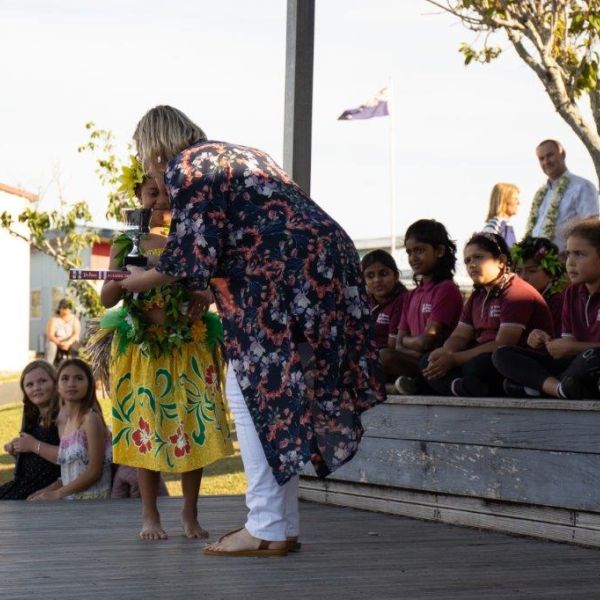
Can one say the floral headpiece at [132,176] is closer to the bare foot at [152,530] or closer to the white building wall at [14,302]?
the bare foot at [152,530]

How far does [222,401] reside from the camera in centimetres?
507

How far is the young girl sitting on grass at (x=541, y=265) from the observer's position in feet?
Result: 22.0

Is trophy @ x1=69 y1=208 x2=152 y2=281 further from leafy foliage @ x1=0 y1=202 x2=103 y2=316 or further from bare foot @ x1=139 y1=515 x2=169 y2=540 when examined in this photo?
leafy foliage @ x1=0 y1=202 x2=103 y2=316

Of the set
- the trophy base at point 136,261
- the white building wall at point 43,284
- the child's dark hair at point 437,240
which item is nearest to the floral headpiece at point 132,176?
the trophy base at point 136,261

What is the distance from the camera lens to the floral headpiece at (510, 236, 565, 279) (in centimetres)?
671

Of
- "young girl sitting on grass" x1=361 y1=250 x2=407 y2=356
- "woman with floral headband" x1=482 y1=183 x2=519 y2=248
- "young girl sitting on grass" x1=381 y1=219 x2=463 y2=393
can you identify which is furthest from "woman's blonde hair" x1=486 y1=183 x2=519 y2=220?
"young girl sitting on grass" x1=381 y1=219 x2=463 y2=393

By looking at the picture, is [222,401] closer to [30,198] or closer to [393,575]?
[393,575]

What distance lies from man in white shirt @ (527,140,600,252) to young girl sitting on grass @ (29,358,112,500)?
276 centimetres

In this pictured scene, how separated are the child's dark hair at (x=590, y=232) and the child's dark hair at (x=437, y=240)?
1317 mm

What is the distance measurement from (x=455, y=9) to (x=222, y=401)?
18.2 ft

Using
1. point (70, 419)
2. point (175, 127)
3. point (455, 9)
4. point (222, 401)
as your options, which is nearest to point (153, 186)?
point (175, 127)

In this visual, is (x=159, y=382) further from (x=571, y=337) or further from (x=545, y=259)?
(x=545, y=259)

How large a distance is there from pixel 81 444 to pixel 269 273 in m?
2.97

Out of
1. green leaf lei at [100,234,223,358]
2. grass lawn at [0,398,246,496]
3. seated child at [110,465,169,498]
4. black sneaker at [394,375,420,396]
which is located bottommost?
grass lawn at [0,398,246,496]
